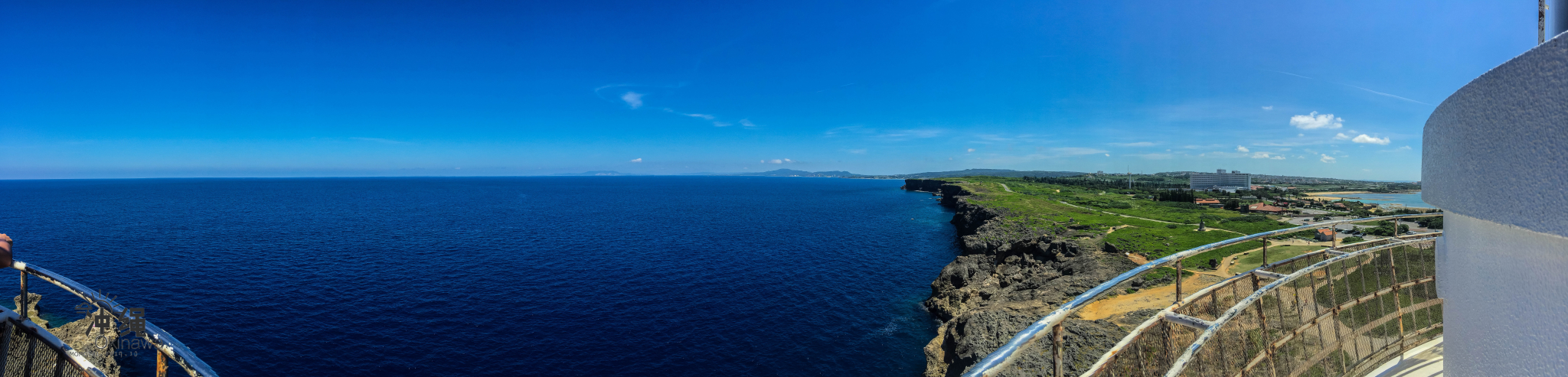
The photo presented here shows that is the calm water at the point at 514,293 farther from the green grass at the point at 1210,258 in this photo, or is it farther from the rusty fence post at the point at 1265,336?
the rusty fence post at the point at 1265,336

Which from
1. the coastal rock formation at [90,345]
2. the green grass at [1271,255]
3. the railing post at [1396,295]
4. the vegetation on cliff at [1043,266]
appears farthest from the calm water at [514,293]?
the railing post at [1396,295]

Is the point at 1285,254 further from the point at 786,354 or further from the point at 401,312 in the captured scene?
the point at 401,312

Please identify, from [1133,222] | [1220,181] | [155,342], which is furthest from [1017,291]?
[1220,181]

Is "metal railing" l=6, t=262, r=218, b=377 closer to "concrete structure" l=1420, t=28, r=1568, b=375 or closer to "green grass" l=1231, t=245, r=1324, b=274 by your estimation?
"concrete structure" l=1420, t=28, r=1568, b=375

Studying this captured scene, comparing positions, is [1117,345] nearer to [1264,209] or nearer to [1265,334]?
[1265,334]

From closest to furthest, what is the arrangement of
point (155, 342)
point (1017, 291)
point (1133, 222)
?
point (155, 342) → point (1017, 291) → point (1133, 222)

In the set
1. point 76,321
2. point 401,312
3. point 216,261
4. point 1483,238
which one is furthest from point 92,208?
point 1483,238
